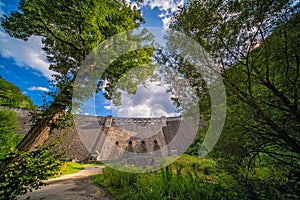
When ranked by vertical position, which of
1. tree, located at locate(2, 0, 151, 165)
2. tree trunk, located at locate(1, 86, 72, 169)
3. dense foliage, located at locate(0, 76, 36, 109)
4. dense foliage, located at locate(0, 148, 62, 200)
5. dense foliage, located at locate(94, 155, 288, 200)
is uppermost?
dense foliage, located at locate(0, 76, 36, 109)

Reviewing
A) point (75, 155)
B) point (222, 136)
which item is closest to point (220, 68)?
point (222, 136)

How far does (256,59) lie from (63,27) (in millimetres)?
4473

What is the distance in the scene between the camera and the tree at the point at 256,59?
195 cm

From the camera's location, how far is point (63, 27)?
12.2 ft

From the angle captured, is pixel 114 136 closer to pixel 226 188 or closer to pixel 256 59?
pixel 226 188

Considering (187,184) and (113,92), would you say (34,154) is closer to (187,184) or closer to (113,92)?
(187,184)

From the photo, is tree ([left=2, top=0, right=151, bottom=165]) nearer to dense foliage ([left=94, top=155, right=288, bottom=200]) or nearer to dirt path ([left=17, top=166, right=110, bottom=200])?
dirt path ([left=17, top=166, right=110, bottom=200])

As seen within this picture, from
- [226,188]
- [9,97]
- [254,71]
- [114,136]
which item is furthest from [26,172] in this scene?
[114,136]

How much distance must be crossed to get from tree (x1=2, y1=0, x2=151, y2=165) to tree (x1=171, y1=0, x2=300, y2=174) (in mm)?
2188

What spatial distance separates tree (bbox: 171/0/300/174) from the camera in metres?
1.95

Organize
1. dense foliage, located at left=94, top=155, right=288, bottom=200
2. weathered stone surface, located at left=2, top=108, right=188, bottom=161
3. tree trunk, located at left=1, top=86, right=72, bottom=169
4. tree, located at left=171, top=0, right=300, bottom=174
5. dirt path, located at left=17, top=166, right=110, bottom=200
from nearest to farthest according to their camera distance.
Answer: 1. tree, located at left=171, top=0, right=300, bottom=174
2. dense foliage, located at left=94, top=155, right=288, bottom=200
3. tree trunk, located at left=1, top=86, right=72, bottom=169
4. dirt path, located at left=17, top=166, right=110, bottom=200
5. weathered stone surface, located at left=2, top=108, right=188, bottom=161

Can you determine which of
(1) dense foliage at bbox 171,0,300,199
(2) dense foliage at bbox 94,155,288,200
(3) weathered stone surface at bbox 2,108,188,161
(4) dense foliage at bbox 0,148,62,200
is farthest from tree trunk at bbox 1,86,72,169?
(3) weathered stone surface at bbox 2,108,188,161

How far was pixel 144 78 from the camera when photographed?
610 centimetres

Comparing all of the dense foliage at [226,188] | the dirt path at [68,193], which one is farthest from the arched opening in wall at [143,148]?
the dense foliage at [226,188]
